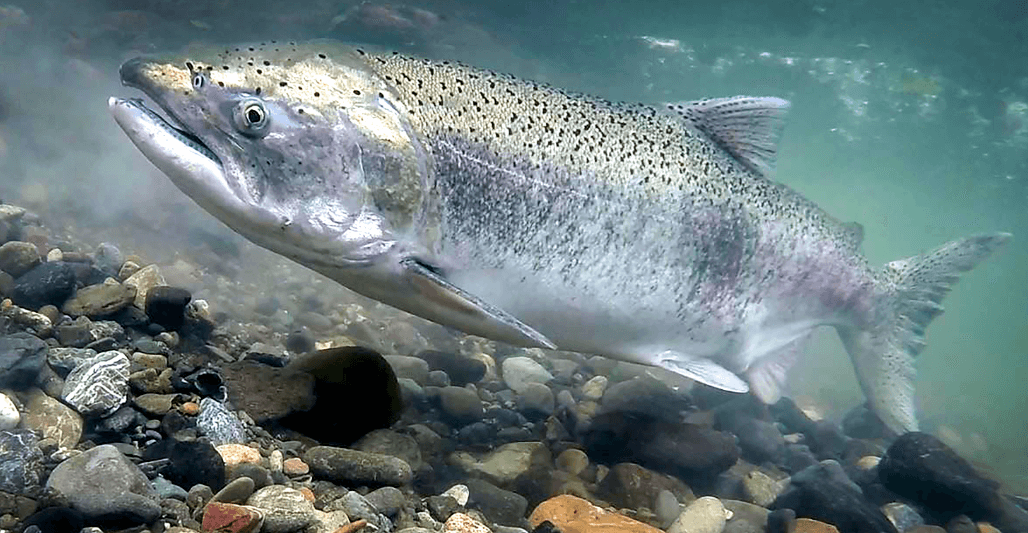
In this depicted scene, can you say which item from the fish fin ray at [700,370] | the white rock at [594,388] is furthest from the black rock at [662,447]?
the white rock at [594,388]

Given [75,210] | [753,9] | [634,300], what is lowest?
[75,210]

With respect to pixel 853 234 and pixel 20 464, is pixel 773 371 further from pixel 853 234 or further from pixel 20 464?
pixel 20 464

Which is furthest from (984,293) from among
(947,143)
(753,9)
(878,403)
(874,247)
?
(878,403)

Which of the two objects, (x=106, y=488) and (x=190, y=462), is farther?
(x=190, y=462)

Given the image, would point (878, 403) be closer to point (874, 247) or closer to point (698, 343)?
point (698, 343)

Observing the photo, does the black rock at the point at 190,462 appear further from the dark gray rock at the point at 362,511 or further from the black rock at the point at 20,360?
the black rock at the point at 20,360

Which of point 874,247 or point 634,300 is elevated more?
point 874,247

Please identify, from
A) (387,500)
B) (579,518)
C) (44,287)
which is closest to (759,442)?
(579,518)
